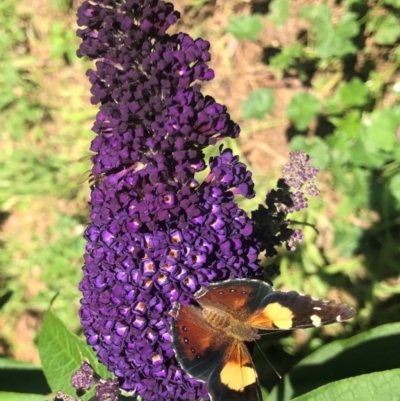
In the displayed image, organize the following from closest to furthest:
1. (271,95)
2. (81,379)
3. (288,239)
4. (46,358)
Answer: (81,379) < (288,239) < (46,358) < (271,95)

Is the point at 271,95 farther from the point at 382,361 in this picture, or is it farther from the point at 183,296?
the point at 183,296

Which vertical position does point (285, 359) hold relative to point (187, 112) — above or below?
below

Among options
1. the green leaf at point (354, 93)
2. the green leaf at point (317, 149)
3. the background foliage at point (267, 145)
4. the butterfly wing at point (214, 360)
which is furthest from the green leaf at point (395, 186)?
the butterfly wing at point (214, 360)

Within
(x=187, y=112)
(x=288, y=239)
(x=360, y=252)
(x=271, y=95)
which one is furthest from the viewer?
(x=271, y=95)

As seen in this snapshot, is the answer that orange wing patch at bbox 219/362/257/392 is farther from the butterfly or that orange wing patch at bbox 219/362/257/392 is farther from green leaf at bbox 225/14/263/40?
green leaf at bbox 225/14/263/40

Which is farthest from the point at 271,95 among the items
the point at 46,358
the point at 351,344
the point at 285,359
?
the point at 46,358

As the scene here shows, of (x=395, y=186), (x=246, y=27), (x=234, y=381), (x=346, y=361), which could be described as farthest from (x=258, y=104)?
(x=234, y=381)

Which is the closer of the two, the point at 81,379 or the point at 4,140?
the point at 81,379
